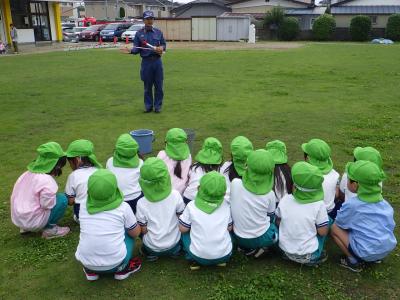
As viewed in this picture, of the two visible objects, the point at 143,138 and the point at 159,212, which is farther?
the point at 143,138

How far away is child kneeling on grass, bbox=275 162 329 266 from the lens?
9.70 feet

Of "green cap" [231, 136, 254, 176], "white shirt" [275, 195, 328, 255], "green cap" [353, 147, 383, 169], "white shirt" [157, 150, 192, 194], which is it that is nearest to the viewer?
"white shirt" [275, 195, 328, 255]

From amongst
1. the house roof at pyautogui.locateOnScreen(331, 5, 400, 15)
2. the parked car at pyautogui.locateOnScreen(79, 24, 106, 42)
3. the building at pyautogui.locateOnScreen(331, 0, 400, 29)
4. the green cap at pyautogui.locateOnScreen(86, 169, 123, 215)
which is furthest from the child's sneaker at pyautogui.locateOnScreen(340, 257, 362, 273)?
the house roof at pyautogui.locateOnScreen(331, 5, 400, 15)

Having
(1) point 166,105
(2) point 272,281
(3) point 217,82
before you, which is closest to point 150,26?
(1) point 166,105

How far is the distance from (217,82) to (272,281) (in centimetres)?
885

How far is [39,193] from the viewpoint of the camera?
339 cm

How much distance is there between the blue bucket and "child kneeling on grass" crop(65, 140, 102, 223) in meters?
1.62

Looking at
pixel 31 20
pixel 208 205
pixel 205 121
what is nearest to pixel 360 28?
pixel 31 20

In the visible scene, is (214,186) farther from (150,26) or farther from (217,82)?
(217,82)

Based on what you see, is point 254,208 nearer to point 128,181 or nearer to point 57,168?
point 128,181

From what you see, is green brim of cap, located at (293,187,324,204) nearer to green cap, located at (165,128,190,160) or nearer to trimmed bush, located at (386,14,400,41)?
green cap, located at (165,128,190,160)

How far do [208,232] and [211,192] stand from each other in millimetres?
305

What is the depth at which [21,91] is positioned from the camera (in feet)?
33.8

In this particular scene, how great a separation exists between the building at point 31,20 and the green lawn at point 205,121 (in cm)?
730
